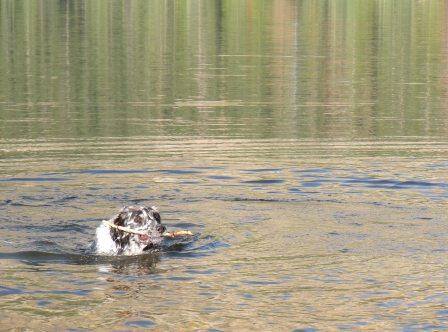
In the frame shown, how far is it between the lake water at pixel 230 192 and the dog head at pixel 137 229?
0.19 metres

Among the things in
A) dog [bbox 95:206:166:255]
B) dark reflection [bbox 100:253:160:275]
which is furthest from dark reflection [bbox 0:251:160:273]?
dog [bbox 95:206:166:255]

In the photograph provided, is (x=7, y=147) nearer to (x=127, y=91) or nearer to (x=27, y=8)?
(x=127, y=91)

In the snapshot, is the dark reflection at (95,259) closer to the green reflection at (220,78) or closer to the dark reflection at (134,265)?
the dark reflection at (134,265)

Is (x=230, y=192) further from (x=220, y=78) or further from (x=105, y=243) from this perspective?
(x=220, y=78)

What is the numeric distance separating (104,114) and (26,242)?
13.9 metres

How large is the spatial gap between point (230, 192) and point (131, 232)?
4208 mm

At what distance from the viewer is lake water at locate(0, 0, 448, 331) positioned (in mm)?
12180

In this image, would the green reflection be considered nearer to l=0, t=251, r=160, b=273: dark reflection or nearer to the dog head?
l=0, t=251, r=160, b=273: dark reflection

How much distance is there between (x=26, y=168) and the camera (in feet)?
66.4

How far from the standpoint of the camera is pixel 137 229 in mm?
13969

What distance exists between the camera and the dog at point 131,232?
1391 centimetres

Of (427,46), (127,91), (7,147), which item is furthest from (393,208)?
(427,46)

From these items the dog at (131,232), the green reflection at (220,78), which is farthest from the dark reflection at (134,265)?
the green reflection at (220,78)

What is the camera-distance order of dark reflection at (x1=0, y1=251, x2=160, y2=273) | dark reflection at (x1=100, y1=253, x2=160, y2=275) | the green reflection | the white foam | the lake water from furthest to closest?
the green reflection → the white foam → dark reflection at (x1=0, y1=251, x2=160, y2=273) → dark reflection at (x1=100, y1=253, x2=160, y2=275) → the lake water
